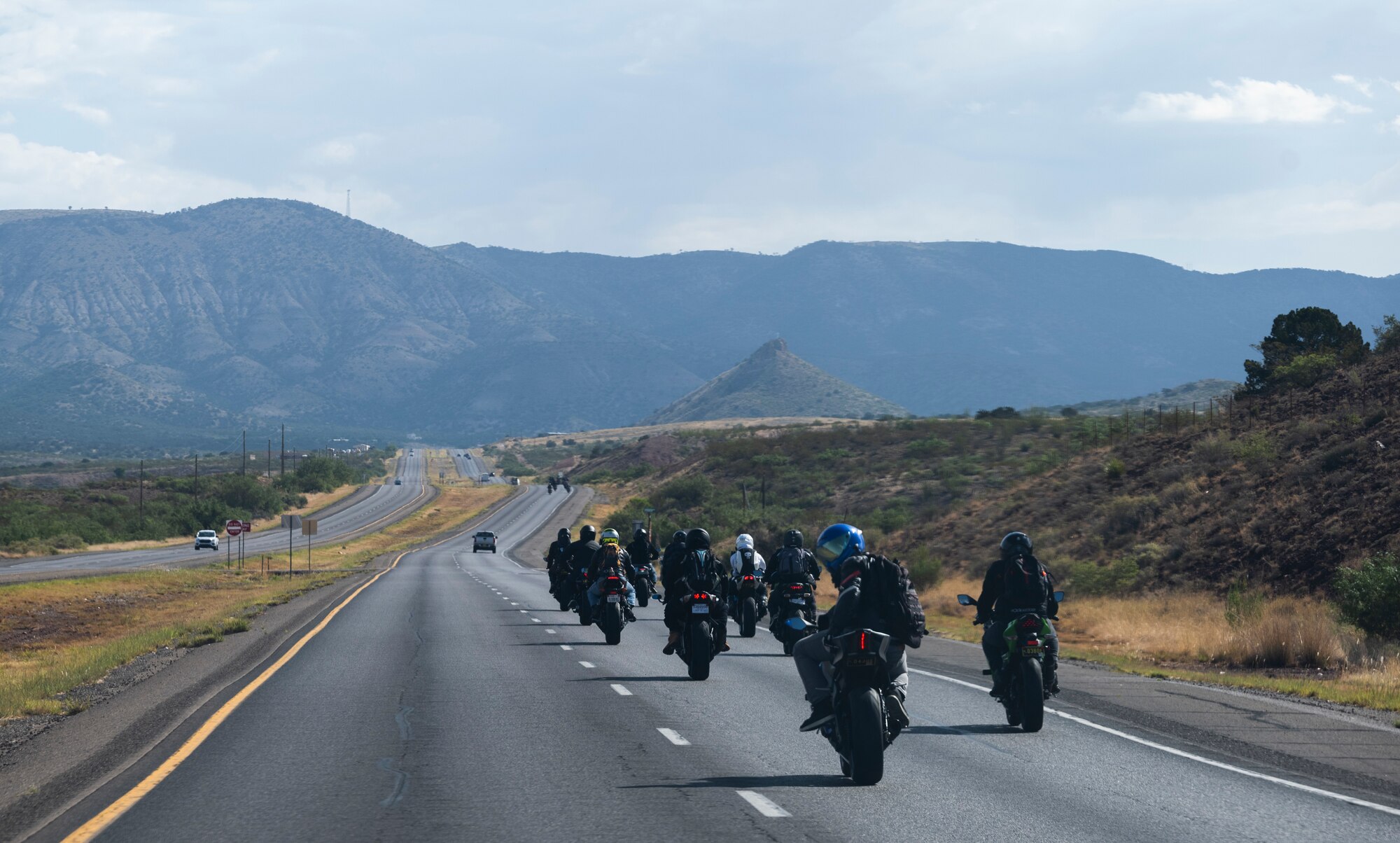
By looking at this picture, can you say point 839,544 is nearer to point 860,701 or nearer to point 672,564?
point 860,701

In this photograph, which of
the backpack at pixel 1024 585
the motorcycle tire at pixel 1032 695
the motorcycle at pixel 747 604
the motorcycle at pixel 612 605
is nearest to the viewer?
the motorcycle tire at pixel 1032 695

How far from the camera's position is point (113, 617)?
127 ft

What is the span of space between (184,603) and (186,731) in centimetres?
3199

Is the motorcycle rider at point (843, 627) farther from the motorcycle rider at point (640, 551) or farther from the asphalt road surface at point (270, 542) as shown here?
the asphalt road surface at point (270, 542)

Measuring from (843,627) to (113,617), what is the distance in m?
33.5

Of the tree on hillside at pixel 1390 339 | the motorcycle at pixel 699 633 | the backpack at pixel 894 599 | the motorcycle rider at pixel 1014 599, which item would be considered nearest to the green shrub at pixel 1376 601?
the motorcycle rider at pixel 1014 599

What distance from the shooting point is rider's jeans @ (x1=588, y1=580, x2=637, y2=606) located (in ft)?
75.4

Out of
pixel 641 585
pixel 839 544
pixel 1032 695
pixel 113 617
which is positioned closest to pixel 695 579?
pixel 1032 695

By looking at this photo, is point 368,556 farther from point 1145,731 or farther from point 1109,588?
point 1145,731

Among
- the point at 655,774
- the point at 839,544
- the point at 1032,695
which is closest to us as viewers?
the point at 655,774

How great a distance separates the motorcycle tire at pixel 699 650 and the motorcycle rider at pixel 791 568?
1.16m

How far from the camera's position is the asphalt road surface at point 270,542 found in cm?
6431

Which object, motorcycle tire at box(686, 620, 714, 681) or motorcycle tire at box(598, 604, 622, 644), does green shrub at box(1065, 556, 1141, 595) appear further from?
motorcycle tire at box(686, 620, 714, 681)

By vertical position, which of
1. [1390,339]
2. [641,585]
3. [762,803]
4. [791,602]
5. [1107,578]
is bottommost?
[1107,578]
